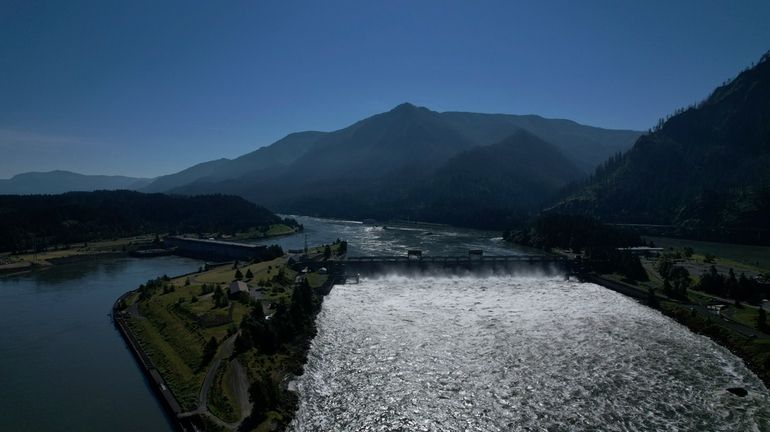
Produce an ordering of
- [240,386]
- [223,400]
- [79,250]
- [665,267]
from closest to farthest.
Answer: [223,400] → [240,386] → [665,267] → [79,250]

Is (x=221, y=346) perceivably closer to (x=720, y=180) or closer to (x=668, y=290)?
(x=668, y=290)

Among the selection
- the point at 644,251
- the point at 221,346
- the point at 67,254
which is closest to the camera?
the point at 221,346

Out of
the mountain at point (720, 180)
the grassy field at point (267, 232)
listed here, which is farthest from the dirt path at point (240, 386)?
the mountain at point (720, 180)

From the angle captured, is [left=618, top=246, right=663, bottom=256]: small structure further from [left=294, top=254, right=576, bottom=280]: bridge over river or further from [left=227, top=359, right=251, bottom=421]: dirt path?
Result: [left=227, top=359, right=251, bottom=421]: dirt path

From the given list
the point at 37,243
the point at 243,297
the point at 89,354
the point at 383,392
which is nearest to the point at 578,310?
the point at 383,392

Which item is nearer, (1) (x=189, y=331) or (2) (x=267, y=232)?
(1) (x=189, y=331)

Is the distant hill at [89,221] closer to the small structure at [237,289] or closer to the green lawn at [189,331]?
the green lawn at [189,331]

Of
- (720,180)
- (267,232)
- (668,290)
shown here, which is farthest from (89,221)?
(720,180)
